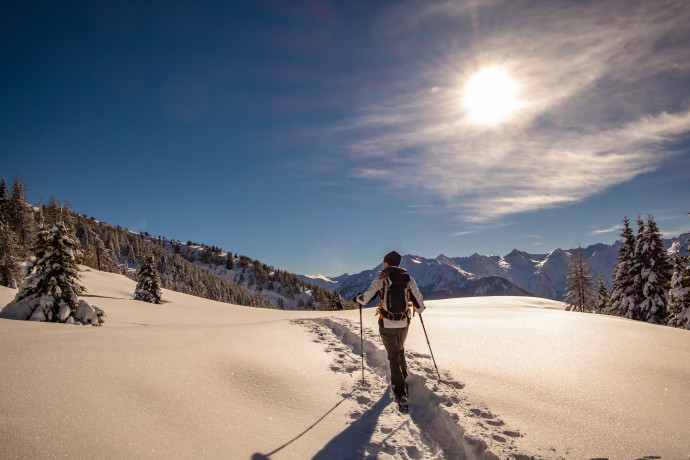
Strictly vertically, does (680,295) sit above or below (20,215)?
below

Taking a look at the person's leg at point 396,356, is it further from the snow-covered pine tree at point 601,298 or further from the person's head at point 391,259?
the snow-covered pine tree at point 601,298

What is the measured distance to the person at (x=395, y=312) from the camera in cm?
595

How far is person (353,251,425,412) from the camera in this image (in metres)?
5.95

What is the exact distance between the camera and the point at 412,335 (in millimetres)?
9898

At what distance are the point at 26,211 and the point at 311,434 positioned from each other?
79.5 m

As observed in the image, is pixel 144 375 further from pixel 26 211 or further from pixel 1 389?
pixel 26 211

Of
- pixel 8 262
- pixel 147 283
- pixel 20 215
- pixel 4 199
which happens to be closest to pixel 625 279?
pixel 147 283

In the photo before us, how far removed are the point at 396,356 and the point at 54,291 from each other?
14691 mm

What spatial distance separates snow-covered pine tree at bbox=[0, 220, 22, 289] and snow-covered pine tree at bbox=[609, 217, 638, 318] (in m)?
56.0

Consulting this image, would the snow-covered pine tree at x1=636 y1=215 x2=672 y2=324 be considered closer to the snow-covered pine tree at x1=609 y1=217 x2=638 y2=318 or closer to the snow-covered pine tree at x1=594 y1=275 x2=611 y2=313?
the snow-covered pine tree at x1=609 y1=217 x2=638 y2=318

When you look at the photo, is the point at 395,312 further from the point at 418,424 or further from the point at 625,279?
the point at 625,279

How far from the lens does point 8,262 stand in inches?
1123

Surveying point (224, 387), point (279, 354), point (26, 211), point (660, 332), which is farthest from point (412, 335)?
point (26, 211)

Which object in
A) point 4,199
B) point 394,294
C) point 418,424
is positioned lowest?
point 418,424
